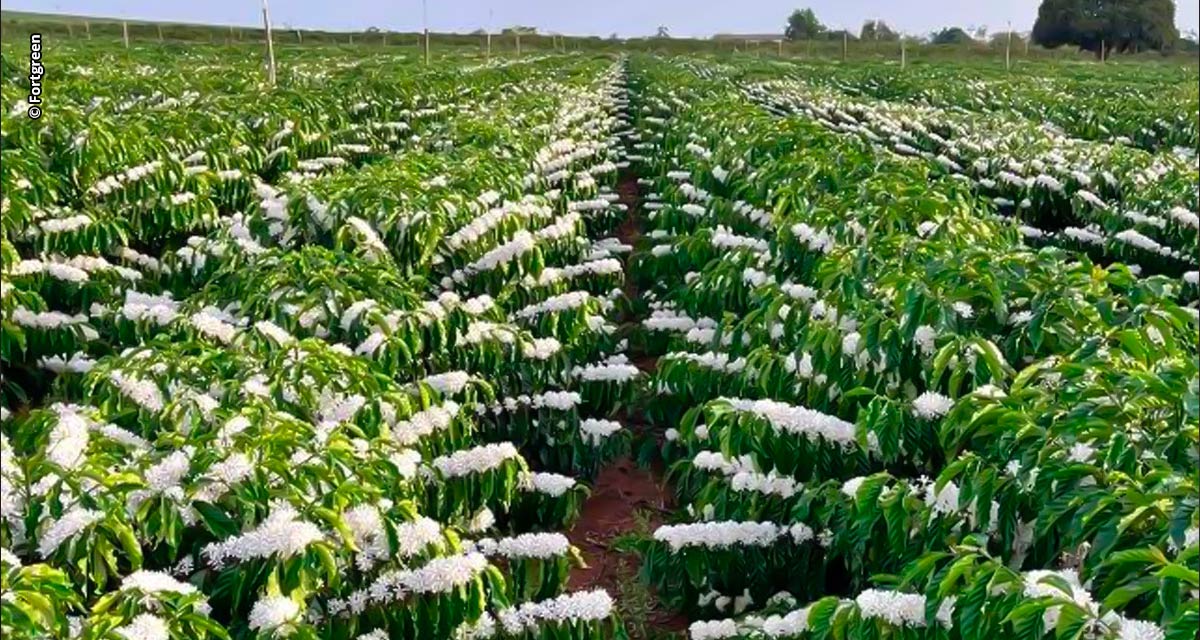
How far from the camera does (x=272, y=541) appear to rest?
2.49 m

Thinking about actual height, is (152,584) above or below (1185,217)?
below

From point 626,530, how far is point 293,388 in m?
2.02

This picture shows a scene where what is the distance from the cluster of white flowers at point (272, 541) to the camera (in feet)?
8.13

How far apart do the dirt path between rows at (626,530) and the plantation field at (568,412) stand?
0.02 metres

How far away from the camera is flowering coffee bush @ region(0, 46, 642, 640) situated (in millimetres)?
2518

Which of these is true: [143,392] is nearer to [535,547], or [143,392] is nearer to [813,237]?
[535,547]

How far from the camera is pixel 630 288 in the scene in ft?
27.1

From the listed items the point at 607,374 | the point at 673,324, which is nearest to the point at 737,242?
the point at 673,324

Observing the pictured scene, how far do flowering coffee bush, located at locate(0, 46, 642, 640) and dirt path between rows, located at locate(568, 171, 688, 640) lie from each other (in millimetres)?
219

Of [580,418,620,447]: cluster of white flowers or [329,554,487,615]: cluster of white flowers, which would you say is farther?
[580,418,620,447]: cluster of white flowers

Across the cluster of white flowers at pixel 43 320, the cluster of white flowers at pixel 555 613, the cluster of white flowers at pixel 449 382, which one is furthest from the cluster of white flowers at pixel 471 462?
the cluster of white flowers at pixel 43 320

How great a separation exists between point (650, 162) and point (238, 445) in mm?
9832

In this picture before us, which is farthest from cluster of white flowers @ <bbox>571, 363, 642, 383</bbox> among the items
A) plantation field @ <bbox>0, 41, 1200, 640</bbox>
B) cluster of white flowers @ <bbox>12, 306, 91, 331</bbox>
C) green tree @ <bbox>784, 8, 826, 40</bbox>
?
green tree @ <bbox>784, 8, 826, 40</bbox>

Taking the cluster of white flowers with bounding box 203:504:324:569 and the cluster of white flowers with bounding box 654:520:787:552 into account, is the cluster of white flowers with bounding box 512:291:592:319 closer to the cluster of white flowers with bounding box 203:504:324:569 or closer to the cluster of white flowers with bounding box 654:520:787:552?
A: the cluster of white flowers with bounding box 654:520:787:552
